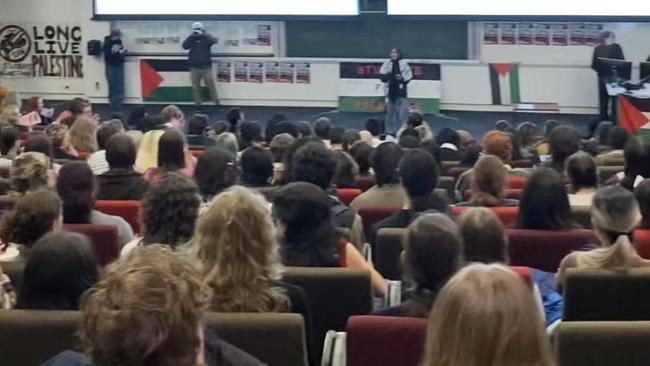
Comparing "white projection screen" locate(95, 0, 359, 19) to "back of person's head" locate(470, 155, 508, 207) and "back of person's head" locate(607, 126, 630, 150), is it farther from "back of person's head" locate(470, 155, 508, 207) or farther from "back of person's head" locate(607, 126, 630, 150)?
"back of person's head" locate(470, 155, 508, 207)

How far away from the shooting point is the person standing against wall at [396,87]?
573 inches

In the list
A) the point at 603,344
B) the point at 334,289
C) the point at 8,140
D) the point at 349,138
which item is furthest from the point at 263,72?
the point at 603,344

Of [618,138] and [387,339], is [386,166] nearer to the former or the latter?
[387,339]

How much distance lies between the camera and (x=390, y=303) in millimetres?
4066

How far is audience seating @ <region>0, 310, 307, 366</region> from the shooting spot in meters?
2.88

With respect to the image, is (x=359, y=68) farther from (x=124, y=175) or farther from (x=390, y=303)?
(x=390, y=303)

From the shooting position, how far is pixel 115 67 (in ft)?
53.9

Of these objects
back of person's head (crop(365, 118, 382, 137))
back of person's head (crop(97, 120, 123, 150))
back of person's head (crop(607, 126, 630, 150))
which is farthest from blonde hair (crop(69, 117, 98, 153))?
back of person's head (crop(607, 126, 630, 150))

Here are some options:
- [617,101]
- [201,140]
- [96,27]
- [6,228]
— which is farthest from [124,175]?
[96,27]

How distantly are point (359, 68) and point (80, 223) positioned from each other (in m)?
10.8

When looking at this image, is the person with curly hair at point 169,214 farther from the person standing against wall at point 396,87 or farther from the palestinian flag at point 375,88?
the palestinian flag at point 375,88

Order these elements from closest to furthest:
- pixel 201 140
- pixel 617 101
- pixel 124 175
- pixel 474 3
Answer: pixel 124 175 → pixel 201 140 → pixel 617 101 → pixel 474 3

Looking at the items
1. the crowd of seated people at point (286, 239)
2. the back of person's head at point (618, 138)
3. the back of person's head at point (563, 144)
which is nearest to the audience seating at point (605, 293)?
the crowd of seated people at point (286, 239)

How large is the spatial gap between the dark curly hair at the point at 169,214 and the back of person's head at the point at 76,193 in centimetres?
94
